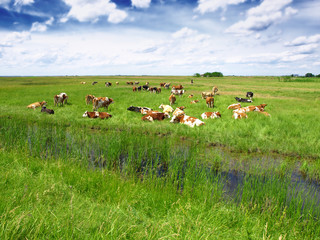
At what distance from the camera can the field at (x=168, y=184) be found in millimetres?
2568

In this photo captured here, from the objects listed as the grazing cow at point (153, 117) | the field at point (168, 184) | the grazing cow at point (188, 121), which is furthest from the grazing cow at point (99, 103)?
the grazing cow at point (188, 121)

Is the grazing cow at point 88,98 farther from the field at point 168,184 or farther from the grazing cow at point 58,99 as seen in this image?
the field at point 168,184

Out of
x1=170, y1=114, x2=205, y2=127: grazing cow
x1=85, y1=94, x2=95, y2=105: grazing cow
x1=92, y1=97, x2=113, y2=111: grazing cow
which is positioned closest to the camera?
x1=170, y1=114, x2=205, y2=127: grazing cow

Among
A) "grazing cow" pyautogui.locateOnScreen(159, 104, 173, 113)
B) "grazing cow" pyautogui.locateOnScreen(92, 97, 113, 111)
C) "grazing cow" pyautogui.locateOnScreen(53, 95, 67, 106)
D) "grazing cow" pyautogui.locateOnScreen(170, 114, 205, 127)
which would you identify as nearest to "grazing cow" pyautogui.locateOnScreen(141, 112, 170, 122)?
"grazing cow" pyautogui.locateOnScreen(170, 114, 205, 127)

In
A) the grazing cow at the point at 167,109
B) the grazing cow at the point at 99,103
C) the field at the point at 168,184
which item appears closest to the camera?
the field at the point at 168,184

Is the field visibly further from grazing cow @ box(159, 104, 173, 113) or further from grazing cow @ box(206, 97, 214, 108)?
grazing cow @ box(206, 97, 214, 108)

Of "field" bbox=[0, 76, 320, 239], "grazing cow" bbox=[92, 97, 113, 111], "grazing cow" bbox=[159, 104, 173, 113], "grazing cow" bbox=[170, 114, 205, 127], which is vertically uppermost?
"grazing cow" bbox=[92, 97, 113, 111]

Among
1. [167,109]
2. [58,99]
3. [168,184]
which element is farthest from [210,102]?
[58,99]

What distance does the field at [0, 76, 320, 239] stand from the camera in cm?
257

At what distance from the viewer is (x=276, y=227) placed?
3375 millimetres

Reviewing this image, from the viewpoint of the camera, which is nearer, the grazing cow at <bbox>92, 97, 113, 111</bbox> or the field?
the field

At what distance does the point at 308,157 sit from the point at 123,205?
23.2ft

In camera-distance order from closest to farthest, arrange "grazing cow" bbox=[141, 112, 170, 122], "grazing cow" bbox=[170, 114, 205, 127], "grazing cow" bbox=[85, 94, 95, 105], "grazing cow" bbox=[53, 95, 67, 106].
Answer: "grazing cow" bbox=[170, 114, 205, 127], "grazing cow" bbox=[141, 112, 170, 122], "grazing cow" bbox=[53, 95, 67, 106], "grazing cow" bbox=[85, 94, 95, 105]

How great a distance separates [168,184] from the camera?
4828mm
